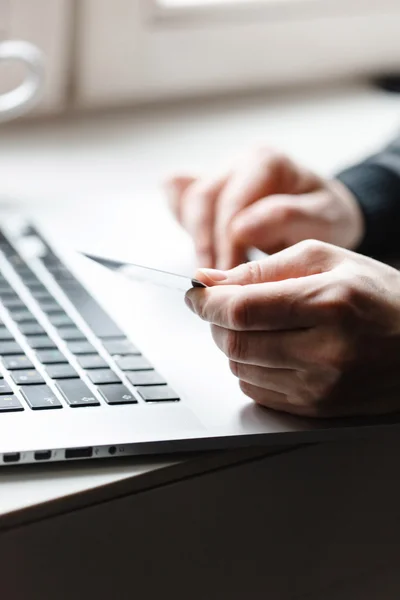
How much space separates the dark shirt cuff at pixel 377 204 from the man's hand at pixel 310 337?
0.26 metres

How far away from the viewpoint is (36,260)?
2.40 ft

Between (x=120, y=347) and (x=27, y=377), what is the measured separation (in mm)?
78

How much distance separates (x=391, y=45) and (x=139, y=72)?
0.41 metres

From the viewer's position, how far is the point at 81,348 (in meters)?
0.60

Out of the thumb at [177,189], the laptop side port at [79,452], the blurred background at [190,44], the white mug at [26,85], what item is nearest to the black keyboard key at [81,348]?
the laptop side port at [79,452]

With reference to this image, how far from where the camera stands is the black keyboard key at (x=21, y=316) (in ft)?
2.05

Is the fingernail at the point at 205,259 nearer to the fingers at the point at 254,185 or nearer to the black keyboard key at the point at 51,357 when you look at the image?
the fingers at the point at 254,185

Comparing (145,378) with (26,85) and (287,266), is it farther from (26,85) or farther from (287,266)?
(26,85)

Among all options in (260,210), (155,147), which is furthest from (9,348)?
(155,147)

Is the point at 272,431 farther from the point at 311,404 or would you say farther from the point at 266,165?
the point at 266,165

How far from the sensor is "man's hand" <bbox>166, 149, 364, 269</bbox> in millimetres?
722

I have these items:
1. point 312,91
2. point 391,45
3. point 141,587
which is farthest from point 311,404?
point 391,45

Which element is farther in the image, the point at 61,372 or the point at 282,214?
the point at 282,214

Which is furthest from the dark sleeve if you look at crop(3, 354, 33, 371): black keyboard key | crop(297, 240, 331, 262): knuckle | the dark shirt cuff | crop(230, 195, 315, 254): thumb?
crop(3, 354, 33, 371): black keyboard key
